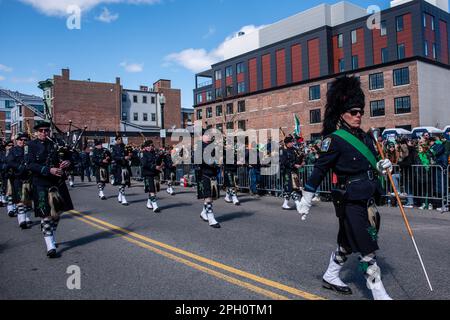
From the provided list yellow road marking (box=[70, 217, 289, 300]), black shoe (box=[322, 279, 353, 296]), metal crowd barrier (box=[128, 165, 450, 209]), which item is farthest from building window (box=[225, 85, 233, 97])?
black shoe (box=[322, 279, 353, 296])

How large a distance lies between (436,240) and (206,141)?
529 cm

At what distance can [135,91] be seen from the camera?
256 ft

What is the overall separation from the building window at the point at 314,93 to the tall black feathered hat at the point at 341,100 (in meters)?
46.7

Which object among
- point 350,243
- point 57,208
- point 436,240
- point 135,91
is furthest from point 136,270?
point 135,91

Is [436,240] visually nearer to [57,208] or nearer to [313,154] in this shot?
[57,208]

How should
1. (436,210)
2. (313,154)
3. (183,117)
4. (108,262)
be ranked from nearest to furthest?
(108,262) < (436,210) < (313,154) < (183,117)

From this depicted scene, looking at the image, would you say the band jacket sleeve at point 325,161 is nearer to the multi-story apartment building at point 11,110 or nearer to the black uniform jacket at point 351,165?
the black uniform jacket at point 351,165

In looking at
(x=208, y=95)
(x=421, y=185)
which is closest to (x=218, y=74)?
(x=208, y=95)

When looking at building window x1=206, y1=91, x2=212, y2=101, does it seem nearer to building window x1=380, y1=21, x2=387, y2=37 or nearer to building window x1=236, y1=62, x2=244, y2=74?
building window x1=236, y1=62, x2=244, y2=74

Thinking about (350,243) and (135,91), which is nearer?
(350,243)

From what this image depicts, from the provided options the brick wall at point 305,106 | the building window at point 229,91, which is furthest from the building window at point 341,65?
the building window at point 229,91

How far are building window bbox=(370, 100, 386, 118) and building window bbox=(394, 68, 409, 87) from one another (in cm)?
254

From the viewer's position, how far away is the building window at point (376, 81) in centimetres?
4384

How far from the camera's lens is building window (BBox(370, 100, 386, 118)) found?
4339 cm
